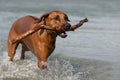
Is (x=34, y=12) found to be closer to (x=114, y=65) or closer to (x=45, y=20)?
(x=114, y=65)

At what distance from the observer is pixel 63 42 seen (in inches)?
559

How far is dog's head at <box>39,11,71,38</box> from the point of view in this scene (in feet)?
29.4

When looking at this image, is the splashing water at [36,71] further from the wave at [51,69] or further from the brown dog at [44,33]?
the brown dog at [44,33]

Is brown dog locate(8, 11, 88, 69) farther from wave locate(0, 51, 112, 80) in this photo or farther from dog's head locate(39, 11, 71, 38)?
wave locate(0, 51, 112, 80)

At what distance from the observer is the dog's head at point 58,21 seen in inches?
352

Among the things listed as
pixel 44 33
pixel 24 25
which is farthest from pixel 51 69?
pixel 44 33

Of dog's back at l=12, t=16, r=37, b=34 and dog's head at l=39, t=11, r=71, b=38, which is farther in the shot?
dog's back at l=12, t=16, r=37, b=34

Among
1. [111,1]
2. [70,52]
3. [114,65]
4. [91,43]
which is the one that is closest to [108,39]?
[91,43]

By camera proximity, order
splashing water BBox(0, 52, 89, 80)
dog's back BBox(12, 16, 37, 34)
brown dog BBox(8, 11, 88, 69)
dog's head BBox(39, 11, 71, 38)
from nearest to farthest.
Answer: dog's head BBox(39, 11, 71, 38)
brown dog BBox(8, 11, 88, 69)
splashing water BBox(0, 52, 89, 80)
dog's back BBox(12, 16, 37, 34)

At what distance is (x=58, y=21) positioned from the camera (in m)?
9.15

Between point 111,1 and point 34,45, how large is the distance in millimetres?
18236

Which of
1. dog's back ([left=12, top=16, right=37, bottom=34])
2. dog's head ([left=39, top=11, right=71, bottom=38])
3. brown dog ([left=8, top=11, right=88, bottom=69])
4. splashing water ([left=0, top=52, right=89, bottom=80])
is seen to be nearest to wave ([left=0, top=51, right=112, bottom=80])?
splashing water ([left=0, top=52, right=89, bottom=80])

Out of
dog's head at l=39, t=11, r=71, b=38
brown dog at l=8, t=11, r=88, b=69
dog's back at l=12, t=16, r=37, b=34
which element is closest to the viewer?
dog's head at l=39, t=11, r=71, b=38

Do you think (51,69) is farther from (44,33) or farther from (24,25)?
(44,33)
